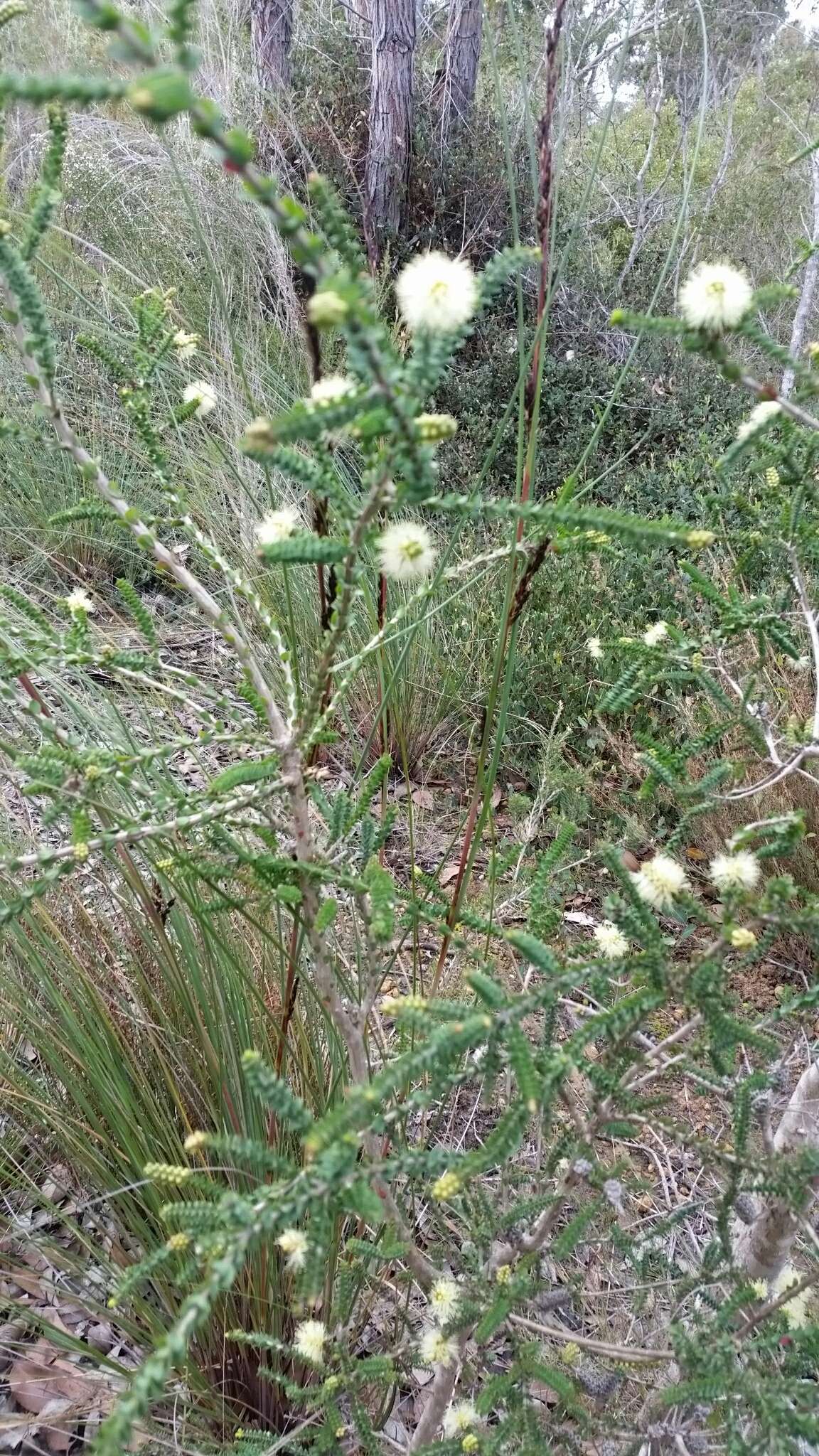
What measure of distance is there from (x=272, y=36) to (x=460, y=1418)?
226 inches

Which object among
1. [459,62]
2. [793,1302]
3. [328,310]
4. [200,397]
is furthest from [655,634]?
[459,62]

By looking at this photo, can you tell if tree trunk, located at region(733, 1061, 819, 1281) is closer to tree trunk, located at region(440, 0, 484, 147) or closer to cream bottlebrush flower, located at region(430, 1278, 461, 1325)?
cream bottlebrush flower, located at region(430, 1278, 461, 1325)

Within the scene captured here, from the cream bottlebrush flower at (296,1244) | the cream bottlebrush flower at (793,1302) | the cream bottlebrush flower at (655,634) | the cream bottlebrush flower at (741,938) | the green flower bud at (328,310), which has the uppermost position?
the green flower bud at (328,310)

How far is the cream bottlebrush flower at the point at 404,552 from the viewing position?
0.60 metres

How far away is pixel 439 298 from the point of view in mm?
481

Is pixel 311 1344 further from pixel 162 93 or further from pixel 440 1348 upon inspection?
pixel 162 93

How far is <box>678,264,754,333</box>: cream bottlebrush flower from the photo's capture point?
23.3 inches

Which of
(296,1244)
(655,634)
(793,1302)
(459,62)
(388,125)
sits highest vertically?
(459,62)

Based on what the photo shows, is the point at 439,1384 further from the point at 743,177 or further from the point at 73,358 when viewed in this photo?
the point at 743,177

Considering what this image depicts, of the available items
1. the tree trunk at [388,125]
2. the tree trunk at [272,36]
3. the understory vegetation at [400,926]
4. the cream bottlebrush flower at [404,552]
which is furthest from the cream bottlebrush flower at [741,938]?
the tree trunk at [272,36]

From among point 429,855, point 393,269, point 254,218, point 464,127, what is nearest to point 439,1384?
point 429,855

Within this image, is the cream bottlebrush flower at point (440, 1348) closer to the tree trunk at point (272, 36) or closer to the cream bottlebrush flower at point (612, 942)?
the cream bottlebrush flower at point (612, 942)

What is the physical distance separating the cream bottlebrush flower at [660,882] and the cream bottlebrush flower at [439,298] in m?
0.43

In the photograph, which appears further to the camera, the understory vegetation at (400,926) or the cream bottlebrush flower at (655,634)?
the cream bottlebrush flower at (655,634)
